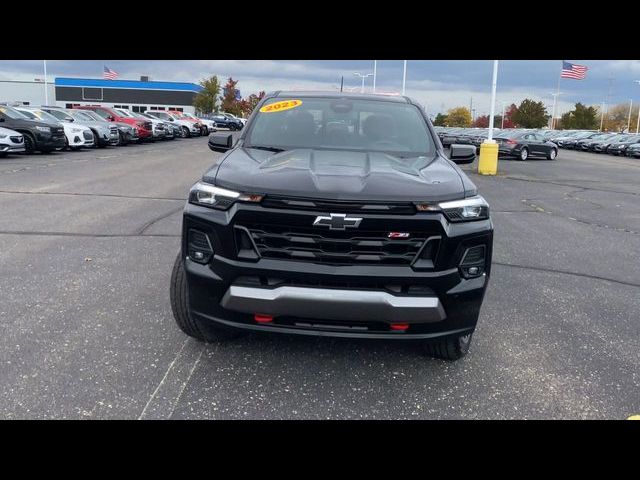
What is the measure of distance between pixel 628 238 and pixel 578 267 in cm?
251

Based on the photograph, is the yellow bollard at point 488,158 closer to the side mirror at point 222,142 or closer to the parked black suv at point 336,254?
the side mirror at point 222,142

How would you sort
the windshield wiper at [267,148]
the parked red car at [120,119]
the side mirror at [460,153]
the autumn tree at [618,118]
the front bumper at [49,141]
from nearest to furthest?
the windshield wiper at [267,148], the side mirror at [460,153], the front bumper at [49,141], the parked red car at [120,119], the autumn tree at [618,118]

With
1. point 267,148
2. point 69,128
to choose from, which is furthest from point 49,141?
point 267,148

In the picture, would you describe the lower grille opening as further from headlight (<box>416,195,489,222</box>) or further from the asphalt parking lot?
headlight (<box>416,195,489,222</box>)

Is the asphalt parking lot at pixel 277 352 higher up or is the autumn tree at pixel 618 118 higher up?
the autumn tree at pixel 618 118

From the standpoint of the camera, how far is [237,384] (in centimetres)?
321

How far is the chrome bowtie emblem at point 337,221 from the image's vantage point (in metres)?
2.91

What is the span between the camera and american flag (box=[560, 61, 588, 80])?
111 feet

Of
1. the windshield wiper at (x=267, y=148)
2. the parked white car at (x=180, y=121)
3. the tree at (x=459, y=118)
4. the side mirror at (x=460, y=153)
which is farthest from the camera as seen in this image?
the tree at (x=459, y=118)

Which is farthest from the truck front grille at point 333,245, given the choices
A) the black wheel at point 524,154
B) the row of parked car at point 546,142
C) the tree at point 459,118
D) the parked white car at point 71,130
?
the tree at point 459,118

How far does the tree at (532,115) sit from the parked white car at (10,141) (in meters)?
84.6
